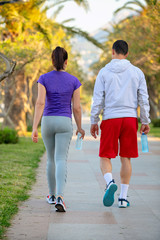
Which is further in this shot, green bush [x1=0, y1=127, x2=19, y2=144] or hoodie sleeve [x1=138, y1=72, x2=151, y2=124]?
green bush [x1=0, y1=127, x2=19, y2=144]

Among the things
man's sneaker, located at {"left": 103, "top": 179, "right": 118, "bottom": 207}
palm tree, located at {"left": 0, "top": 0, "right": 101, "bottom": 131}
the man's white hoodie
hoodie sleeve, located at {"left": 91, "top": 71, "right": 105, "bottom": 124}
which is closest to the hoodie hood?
the man's white hoodie

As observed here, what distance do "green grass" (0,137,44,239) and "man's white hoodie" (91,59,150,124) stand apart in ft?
5.04

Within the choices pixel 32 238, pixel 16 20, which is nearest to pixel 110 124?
pixel 32 238

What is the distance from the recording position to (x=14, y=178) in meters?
9.24

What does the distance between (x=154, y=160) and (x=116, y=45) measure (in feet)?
24.0

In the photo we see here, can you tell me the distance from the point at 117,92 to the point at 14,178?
3.67 meters

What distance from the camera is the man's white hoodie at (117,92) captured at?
625 cm

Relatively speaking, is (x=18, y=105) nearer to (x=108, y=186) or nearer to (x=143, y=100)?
(x=143, y=100)

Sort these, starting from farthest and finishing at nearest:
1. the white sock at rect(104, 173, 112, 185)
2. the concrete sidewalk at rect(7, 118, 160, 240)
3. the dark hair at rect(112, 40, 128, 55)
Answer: the dark hair at rect(112, 40, 128, 55)
the white sock at rect(104, 173, 112, 185)
the concrete sidewalk at rect(7, 118, 160, 240)

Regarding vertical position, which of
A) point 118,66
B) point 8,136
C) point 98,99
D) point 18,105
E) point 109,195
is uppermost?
point 118,66

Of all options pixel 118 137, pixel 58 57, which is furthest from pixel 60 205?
pixel 58 57

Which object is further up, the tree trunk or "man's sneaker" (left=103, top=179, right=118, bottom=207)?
"man's sneaker" (left=103, top=179, right=118, bottom=207)

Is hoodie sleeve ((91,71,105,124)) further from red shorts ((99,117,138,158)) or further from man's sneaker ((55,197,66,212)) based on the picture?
man's sneaker ((55,197,66,212))

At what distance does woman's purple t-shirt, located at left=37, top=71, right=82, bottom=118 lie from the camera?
20.5ft
